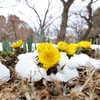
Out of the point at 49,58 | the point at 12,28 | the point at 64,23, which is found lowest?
the point at 49,58

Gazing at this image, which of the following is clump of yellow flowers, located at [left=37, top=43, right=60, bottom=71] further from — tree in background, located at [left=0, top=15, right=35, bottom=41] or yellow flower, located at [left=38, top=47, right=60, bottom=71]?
tree in background, located at [left=0, top=15, right=35, bottom=41]

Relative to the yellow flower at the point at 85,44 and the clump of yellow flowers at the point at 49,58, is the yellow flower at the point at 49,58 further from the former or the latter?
the yellow flower at the point at 85,44

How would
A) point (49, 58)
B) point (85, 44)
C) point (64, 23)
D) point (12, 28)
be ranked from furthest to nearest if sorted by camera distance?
1. point (12, 28)
2. point (64, 23)
3. point (85, 44)
4. point (49, 58)

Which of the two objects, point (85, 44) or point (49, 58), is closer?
point (49, 58)

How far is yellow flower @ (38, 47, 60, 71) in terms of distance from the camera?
43 centimetres

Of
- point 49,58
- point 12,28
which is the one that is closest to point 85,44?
point 49,58

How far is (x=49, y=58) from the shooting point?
433 millimetres

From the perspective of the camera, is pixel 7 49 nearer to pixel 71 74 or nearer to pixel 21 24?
pixel 71 74

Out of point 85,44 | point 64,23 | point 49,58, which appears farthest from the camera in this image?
point 64,23

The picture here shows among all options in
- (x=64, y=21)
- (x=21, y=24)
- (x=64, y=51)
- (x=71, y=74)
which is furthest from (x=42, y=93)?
(x=21, y=24)

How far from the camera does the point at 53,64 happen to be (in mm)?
424

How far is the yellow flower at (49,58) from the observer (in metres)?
0.43

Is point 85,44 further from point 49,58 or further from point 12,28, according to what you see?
point 12,28

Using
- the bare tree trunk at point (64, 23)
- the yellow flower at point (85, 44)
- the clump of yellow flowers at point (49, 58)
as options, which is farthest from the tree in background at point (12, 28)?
the clump of yellow flowers at point (49, 58)
